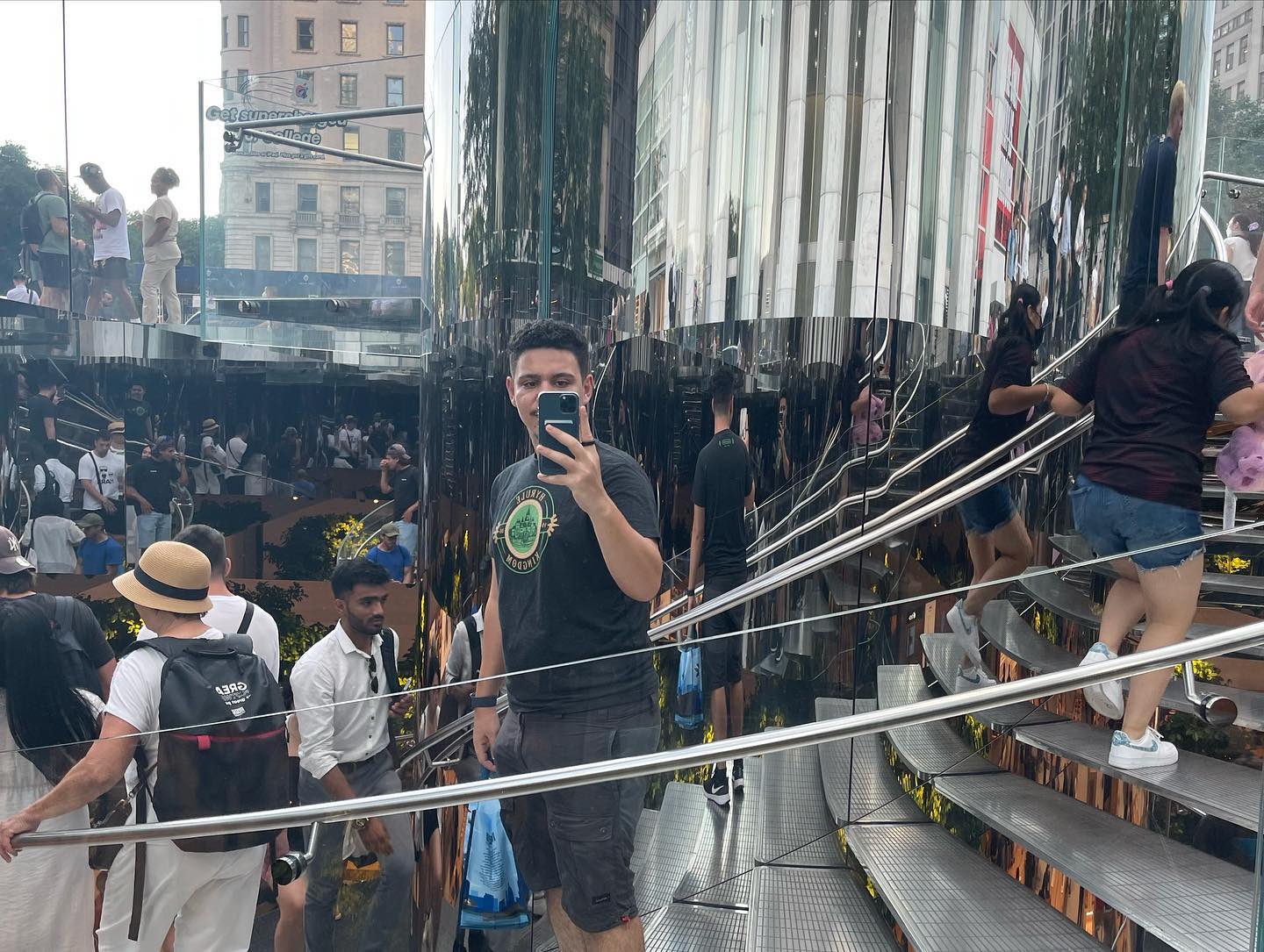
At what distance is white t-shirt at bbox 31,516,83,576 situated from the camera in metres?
Result: 3.70

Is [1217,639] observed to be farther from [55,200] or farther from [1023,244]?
[55,200]

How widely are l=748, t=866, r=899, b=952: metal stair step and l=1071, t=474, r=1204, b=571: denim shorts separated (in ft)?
3.23

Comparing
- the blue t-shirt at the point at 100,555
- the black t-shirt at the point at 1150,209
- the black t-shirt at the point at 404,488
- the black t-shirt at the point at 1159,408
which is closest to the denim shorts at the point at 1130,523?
the black t-shirt at the point at 1159,408

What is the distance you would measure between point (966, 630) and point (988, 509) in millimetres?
537

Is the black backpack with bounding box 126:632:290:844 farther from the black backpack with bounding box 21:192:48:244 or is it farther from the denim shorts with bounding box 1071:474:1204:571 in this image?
the black backpack with bounding box 21:192:48:244

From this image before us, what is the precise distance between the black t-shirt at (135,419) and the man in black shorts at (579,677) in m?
2.09

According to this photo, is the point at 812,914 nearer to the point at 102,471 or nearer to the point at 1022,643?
the point at 1022,643

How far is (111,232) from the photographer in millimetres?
3775

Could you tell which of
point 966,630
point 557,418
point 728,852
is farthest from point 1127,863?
point 557,418

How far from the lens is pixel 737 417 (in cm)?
249

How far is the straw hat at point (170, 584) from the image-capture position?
2.59 meters

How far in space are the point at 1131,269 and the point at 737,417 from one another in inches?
46.2

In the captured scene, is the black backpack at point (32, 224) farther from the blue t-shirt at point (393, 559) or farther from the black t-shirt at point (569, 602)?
the black t-shirt at point (569, 602)

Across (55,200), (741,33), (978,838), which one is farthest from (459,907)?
(55,200)
